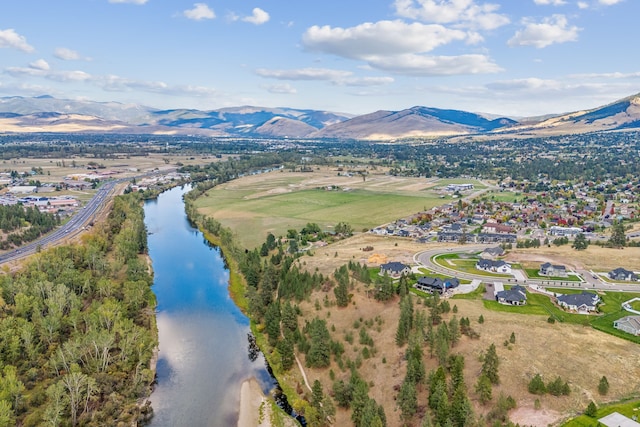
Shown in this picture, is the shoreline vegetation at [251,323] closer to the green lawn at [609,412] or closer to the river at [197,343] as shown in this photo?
the river at [197,343]

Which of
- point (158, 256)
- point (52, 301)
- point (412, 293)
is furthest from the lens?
point (158, 256)

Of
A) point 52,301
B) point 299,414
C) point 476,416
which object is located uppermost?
point 52,301

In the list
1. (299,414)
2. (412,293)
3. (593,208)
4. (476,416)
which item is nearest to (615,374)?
(476,416)

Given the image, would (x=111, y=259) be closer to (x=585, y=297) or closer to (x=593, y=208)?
(x=585, y=297)

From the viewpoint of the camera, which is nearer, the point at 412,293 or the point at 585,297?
the point at 585,297

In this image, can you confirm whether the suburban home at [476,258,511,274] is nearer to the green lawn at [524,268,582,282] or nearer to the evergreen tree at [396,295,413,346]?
the green lawn at [524,268,582,282]

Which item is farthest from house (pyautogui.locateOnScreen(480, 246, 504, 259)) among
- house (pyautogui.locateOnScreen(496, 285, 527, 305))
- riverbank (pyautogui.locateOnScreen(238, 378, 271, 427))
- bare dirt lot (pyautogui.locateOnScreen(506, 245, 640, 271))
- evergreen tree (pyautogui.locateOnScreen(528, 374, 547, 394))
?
riverbank (pyautogui.locateOnScreen(238, 378, 271, 427))

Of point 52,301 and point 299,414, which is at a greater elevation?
point 52,301
